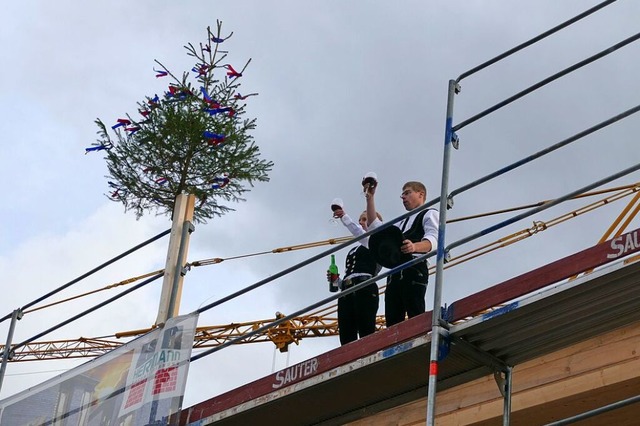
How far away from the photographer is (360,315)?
7.55 metres

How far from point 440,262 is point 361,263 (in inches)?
Answer: 80.5

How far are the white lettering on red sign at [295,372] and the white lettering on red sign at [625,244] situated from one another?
1.89 metres

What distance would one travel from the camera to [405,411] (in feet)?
27.7

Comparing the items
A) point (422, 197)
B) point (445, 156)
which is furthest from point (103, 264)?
point (445, 156)

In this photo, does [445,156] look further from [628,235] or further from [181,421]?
[181,421]

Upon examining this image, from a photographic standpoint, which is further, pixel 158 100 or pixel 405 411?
pixel 158 100

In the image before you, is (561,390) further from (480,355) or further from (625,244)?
(625,244)

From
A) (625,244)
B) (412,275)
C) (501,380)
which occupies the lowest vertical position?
(501,380)

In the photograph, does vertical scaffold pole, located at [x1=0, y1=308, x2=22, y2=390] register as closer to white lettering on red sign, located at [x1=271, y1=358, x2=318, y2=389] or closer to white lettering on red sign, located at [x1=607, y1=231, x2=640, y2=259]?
white lettering on red sign, located at [x1=271, y1=358, x2=318, y2=389]

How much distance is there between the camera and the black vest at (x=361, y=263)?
7.80 meters

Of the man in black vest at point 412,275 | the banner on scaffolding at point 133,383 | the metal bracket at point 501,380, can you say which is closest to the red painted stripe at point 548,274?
the metal bracket at point 501,380

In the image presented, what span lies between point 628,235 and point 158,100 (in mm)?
6383

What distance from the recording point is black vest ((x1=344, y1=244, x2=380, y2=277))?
7.80 meters

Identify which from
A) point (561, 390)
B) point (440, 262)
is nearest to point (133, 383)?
point (440, 262)
